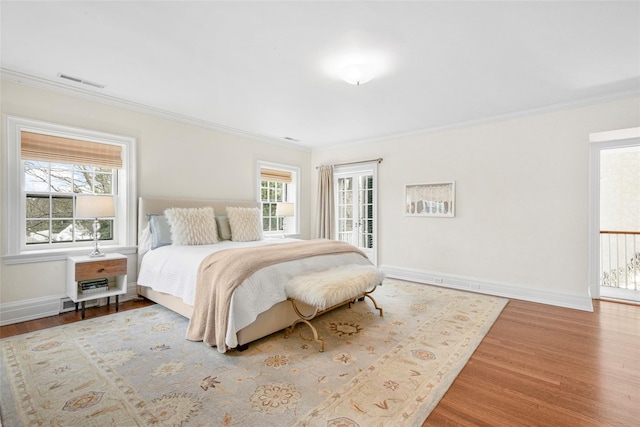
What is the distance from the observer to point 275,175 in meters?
5.79

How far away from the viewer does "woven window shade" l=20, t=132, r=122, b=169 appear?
10.2ft

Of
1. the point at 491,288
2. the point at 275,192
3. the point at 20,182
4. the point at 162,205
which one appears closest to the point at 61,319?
the point at 20,182

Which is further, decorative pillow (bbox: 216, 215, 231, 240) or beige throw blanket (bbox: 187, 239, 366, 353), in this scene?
decorative pillow (bbox: 216, 215, 231, 240)

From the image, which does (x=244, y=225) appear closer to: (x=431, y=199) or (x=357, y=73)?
(x=357, y=73)

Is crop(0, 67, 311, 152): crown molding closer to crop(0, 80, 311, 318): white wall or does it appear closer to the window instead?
crop(0, 80, 311, 318): white wall

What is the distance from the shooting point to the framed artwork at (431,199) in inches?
179

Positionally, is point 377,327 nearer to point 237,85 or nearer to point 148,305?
point 148,305

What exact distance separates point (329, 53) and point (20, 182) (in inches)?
134

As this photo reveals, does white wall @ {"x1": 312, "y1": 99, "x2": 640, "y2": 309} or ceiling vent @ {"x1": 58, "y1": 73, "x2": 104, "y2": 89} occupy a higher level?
ceiling vent @ {"x1": 58, "y1": 73, "x2": 104, "y2": 89}

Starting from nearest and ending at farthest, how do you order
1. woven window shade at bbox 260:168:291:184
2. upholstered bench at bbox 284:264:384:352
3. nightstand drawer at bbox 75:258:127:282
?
upholstered bench at bbox 284:264:384:352 < nightstand drawer at bbox 75:258:127:282 < woven window shade at bbox 260:168:291:184

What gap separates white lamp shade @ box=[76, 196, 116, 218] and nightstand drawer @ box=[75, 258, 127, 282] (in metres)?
0.51

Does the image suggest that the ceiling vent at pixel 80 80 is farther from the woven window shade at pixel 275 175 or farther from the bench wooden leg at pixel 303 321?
the bench wooden leg at pixel 303 321

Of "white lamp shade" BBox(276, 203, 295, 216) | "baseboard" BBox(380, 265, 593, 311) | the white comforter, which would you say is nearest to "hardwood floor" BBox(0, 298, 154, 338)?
the white comforter

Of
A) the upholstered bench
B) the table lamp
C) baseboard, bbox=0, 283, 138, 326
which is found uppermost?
the table lamp
